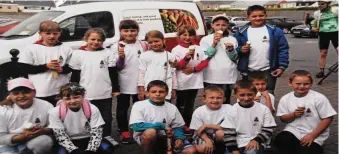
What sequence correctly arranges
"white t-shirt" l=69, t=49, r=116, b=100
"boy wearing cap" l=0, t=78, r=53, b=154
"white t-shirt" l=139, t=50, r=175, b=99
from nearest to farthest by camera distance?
"boy wearing cap" l=0, t=78, r=53, b=154, "white t-shirt" l=69, t=49, r=116, b=100, "white t-shirt" l=139, t=50, r=175, b=99

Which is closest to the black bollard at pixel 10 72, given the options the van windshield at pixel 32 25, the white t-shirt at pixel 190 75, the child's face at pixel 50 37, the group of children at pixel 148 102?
the group of children at pixel 148 102

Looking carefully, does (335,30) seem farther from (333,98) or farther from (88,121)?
(88,121)

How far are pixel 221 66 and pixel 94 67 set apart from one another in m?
1.54

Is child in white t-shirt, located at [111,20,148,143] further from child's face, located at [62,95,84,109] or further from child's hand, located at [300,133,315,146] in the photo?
child's hand, located at [300,133,315,146]

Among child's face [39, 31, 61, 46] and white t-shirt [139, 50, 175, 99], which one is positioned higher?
child's face [39, 31, 61, 46]

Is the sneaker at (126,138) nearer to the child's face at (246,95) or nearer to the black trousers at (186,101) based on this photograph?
the black trousers at (186,101)

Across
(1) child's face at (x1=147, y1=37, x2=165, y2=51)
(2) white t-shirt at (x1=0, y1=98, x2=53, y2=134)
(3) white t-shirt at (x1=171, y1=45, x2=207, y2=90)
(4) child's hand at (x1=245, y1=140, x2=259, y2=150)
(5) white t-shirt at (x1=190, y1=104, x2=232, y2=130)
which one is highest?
(1) child's face at (x1=147, y1=37, x2=165, y2=51)

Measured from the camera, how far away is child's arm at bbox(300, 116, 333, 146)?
4.08 m

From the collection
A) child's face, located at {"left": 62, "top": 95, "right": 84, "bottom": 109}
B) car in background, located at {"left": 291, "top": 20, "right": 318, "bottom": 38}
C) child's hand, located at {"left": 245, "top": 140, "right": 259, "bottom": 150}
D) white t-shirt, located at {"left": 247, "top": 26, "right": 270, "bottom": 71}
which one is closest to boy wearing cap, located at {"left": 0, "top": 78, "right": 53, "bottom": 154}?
child's face, located at {"left": 62, "top": 95, "right": 84, "bottom": 109}

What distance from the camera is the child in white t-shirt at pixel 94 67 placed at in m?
4.50

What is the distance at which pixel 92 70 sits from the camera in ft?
14.7

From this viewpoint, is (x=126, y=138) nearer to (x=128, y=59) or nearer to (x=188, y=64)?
(x=128, y=59)

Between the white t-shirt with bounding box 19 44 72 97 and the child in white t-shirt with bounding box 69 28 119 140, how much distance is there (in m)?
0.13

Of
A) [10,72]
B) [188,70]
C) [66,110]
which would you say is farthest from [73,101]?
[10,72]
